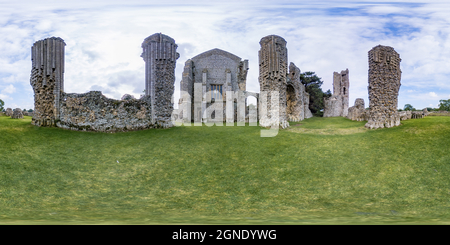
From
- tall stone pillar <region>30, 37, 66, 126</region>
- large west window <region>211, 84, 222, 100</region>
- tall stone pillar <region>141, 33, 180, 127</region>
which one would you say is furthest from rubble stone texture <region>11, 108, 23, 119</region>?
large west window <region>211, 84, 222, 100</region>

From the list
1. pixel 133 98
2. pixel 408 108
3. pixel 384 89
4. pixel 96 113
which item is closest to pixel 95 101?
pixel 96 113

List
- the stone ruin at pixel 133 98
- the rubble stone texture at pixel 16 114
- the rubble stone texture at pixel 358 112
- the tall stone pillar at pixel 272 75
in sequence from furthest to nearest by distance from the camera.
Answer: the rubble stone texture at pixel 358 112 < the rubble stone texture at pixel 16 114 < the tall stone pillar at pixel 272 75 < the stone ruin at pixel 133 98

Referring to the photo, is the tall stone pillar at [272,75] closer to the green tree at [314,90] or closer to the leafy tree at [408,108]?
the green tree at [314,90]

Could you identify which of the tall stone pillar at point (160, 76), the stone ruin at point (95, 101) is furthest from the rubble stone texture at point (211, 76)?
the stone ruin at point (95, 101)

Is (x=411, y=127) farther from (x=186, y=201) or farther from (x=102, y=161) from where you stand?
(x=102, y=161)

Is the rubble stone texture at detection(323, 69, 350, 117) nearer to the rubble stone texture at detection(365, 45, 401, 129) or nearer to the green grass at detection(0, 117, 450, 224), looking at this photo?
the rubble stone texture at detection(365, 45, 401, 129)

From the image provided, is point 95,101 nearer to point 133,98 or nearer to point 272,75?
point 133,98

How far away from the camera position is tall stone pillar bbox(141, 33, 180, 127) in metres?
18.5

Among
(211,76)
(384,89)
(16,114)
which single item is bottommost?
(16,114)

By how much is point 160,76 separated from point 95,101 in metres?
4.24

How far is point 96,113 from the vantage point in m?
17.2

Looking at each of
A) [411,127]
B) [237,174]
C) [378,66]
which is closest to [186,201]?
[237,174]

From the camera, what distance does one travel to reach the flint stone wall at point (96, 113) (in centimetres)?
1694

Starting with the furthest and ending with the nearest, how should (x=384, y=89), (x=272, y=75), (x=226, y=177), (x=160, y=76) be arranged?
(x=272, y=75), (x=160, y=76), (x=384, y=89), (x=226, y=177)
